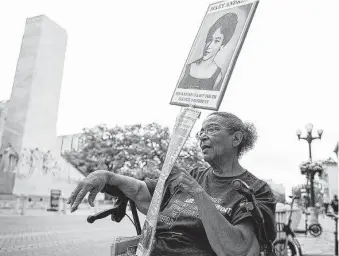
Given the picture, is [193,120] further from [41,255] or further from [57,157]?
[57,157]

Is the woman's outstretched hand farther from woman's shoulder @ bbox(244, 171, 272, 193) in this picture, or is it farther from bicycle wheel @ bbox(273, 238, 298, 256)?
bicycle wheel @ bbox(273, 238, 298, 256)

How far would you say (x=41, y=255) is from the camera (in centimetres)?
623

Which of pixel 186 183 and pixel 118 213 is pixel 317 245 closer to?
pixel 118 213

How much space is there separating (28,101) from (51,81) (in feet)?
7.84

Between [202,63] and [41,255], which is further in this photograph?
[41,255]

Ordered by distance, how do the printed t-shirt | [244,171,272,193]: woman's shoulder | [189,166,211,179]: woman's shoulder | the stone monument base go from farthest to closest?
the stone monument base < [189,166,211,179]: woman's shoulder < [244,171,272,193]: woman's shoulder < the printed t-shirt

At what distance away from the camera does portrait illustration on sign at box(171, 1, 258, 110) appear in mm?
1793

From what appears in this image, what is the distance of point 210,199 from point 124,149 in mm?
39999

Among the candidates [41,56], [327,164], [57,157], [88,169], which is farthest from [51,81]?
[327,164]

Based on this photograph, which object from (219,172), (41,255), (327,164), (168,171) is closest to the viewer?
(168,171)

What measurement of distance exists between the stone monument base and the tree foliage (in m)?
17.7

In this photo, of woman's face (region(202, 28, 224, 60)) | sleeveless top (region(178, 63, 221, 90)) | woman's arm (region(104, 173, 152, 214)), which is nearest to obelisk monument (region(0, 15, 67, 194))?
woman's arm (region(104, 173, 152, 214))

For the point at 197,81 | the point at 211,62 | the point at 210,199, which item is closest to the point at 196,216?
the point at 210,199

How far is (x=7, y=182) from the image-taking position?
73.0ft
